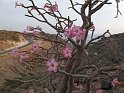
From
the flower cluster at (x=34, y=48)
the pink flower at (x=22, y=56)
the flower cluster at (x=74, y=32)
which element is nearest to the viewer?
the flower cluster at (x=74, y=32)

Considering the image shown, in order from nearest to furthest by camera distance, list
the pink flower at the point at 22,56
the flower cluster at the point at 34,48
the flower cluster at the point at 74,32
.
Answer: the flower cluster at the point at 74,32 → the pink flower at the point at 22,56 → the flower cluster at the point at 34,48

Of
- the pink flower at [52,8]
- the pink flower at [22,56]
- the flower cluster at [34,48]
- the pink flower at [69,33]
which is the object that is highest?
the pink flower at [52,8]

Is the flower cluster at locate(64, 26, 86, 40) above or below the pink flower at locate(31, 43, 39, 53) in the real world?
above

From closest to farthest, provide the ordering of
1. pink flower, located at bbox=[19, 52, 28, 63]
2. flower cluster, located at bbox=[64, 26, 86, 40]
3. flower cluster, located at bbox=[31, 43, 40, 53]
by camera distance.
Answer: flower cluster, located at bbox=[64, 26, 86, 40], pink flower, located at bbox=[19, 52, 28, 63], flower cluster, located at bbox=[31, 43, 40, 53]

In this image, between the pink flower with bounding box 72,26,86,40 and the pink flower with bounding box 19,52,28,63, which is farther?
the pink flower with bounding box 19,52,28,63

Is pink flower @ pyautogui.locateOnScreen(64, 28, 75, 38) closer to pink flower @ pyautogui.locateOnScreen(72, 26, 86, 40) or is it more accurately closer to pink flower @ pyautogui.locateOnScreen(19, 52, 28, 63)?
pink flower @ pyautogui.locateOnScreen(72, 26, 86, 40)

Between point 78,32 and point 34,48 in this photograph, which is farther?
point 34,48

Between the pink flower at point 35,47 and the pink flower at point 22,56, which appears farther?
the pink flower at point 35,47

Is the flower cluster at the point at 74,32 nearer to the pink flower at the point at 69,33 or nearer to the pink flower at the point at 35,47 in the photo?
the pink flower at the point at 69,33

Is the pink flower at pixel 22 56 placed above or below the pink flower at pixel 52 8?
below

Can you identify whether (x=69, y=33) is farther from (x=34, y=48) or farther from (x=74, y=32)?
(x=34, y=48)

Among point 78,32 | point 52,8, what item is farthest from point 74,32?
point 52,8

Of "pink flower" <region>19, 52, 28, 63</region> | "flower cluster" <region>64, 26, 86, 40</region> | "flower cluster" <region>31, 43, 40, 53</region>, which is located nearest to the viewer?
"flower cluster" <region>64, 26, 86, 40</region>

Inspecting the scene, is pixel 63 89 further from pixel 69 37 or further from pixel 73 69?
pixel 69 37
